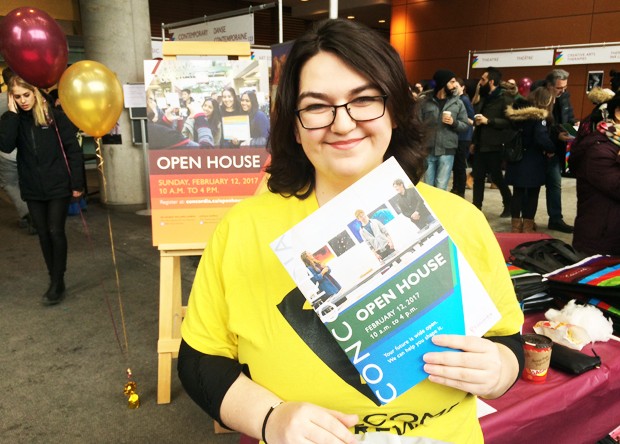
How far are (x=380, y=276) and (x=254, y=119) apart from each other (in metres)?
1.66

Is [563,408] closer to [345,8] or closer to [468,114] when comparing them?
[468,114]

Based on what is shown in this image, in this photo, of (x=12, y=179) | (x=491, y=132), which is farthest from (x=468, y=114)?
(x=12, y=179)

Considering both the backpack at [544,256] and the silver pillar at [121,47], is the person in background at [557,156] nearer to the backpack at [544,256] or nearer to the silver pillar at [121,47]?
the backpack at [544,256]

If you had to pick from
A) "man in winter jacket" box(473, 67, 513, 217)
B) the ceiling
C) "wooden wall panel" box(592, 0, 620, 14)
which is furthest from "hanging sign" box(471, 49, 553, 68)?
"man in winter jacket" box(473, 67, 513, 217)

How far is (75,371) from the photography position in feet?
9.15

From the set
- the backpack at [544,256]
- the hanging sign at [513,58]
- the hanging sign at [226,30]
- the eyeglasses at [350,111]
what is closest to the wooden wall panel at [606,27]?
the hanging sign at [513,58]

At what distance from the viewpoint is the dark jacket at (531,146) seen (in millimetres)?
4738

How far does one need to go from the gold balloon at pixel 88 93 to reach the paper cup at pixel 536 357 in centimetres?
243

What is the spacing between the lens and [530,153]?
488cm

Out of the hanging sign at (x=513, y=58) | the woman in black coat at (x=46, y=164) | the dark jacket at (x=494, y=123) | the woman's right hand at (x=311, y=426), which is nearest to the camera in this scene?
the woman's right hand at (x=311, y=426)

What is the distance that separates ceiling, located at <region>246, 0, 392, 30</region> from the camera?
1215 centimetres

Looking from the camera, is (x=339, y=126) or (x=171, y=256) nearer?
(x=339, y=126)

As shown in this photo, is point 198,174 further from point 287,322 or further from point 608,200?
point 608,200

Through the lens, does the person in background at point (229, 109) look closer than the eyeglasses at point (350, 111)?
No
